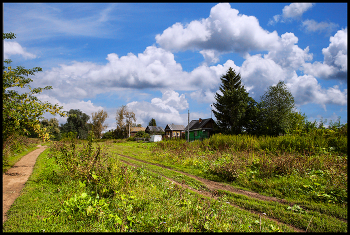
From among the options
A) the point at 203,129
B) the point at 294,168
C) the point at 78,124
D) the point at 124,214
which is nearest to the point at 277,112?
the point at 203,129

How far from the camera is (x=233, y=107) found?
3231cm

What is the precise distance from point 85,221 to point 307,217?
4952mm

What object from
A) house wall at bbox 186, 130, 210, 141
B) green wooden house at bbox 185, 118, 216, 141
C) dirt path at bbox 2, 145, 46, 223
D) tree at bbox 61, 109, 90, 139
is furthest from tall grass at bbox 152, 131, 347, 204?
tree at bbox 61, 109, 90, 139

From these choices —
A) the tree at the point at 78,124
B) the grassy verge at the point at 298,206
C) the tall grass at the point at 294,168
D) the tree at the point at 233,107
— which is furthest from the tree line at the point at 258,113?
the tree at the point at 78,124

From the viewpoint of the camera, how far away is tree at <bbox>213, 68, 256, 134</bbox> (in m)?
31.8

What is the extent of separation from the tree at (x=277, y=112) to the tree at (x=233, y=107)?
2054 mm

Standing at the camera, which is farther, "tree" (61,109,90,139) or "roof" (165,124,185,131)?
"roof" (165,124,185,131)

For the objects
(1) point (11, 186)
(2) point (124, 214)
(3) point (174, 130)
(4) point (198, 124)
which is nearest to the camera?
(2) point (124, 214)

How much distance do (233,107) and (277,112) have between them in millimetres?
6398

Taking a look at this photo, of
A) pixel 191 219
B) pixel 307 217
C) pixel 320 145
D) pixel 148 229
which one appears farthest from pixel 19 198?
pixel 320 145

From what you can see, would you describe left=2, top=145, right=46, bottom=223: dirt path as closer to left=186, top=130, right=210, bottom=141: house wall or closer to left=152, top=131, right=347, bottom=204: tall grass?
A: left=152, top=131, right=347, bottom=204: tall grass

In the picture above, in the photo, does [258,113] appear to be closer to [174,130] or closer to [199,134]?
[199,134]

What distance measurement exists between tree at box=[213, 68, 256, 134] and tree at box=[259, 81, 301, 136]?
205cm

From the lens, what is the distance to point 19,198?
5566 mm
